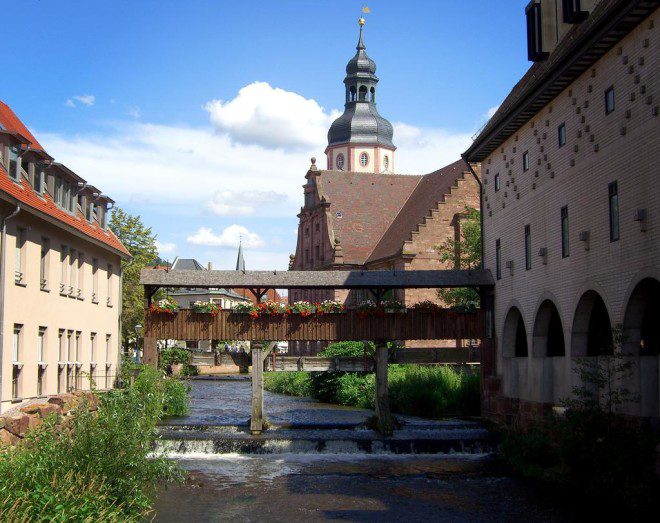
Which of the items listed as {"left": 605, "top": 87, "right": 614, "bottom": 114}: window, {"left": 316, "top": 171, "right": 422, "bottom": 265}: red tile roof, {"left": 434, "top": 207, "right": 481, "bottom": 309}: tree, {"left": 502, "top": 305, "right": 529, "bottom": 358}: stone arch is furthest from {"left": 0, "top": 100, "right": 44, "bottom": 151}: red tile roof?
{"left": 316, "top": 171, "right": 422, "bottom": 265}: red tile roof

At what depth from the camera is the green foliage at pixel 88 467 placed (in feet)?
39.2

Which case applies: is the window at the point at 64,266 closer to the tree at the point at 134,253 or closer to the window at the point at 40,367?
the window at the point at 40,367

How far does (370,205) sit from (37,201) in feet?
167

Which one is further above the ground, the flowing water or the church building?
the church building

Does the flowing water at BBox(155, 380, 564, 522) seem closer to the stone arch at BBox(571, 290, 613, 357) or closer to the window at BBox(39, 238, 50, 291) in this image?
the stone arch at BBox(571, 290, 613, 357)

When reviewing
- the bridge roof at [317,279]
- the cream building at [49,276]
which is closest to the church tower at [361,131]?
the cream building at [49,276]

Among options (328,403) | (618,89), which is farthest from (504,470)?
(328,403)

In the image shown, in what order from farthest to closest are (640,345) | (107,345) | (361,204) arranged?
(361,204), (107,345), (640,345)

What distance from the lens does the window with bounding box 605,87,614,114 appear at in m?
20.8

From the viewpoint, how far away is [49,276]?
86.9ft

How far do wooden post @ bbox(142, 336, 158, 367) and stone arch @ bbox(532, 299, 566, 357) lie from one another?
11.9 meters

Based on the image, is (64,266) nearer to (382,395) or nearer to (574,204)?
(382,395)

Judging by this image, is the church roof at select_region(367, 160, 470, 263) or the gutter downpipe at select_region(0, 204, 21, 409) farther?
the church roof at select_region(367, 160, 470, 263)

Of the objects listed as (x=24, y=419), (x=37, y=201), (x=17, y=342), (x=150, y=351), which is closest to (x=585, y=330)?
(x=24, y=419)
